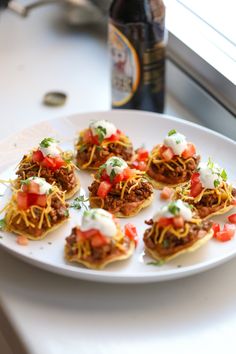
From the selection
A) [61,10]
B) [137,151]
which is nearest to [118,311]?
[137,151]

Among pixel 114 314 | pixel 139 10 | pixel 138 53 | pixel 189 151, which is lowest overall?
pixel 114 314

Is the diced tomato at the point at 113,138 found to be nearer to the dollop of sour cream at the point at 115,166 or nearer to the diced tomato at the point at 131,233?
the dollop of sour cream at the point at 115,166

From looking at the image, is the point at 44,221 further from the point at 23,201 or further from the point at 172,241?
the point at 172,241

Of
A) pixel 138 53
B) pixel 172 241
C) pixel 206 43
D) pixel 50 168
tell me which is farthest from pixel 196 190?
pixel 206 43

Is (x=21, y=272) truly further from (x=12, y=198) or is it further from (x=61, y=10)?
(x=61, y=10)

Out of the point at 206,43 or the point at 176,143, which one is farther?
the point at 206,43

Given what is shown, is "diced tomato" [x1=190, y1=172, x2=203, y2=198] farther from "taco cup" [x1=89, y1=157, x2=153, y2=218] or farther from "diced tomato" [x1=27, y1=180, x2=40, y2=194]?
"diced tomato" [x1=27, y1=180, x2=40, y2=194]

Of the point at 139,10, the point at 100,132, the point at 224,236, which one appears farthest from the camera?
the point at 139,10

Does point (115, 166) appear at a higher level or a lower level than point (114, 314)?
higher
